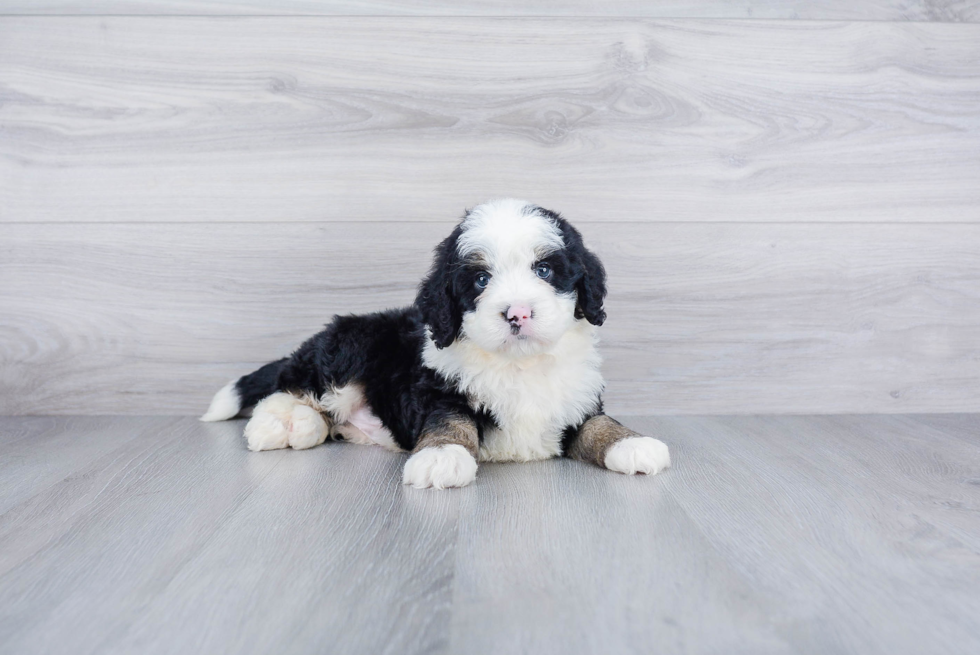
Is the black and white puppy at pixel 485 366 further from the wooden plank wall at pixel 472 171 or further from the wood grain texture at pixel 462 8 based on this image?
the wood grain texture at pixel 462 8

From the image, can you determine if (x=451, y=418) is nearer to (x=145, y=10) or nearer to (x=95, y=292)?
(x=95, y=292)

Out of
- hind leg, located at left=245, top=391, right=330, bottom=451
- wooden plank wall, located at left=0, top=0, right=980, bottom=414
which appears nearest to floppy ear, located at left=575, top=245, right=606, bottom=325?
wooden plank wall, located at left=0, top=0, right=980, bottom=414

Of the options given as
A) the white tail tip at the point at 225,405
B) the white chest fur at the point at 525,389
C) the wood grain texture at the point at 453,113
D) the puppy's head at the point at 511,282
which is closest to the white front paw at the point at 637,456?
the white chest fur at the point at 525,389

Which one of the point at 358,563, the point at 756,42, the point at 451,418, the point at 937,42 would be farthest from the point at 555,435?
the point at 937,42

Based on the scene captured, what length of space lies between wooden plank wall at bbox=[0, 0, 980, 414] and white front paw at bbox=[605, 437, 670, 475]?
2.68 ft

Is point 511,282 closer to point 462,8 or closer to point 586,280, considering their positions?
point 586,280

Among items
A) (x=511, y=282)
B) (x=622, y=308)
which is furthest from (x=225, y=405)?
(x=622, y=308)

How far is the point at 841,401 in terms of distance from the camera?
268 cm

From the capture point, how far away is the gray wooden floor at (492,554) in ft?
3.40

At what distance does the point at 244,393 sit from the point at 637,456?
1.28 metres

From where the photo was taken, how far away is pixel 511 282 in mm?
1781

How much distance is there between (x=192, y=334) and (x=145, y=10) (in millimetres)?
1060

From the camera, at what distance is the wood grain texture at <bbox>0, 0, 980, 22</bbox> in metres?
2.54

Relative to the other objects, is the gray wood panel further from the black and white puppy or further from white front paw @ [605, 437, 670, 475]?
white front paw @ [605, 437, 670, 475]
